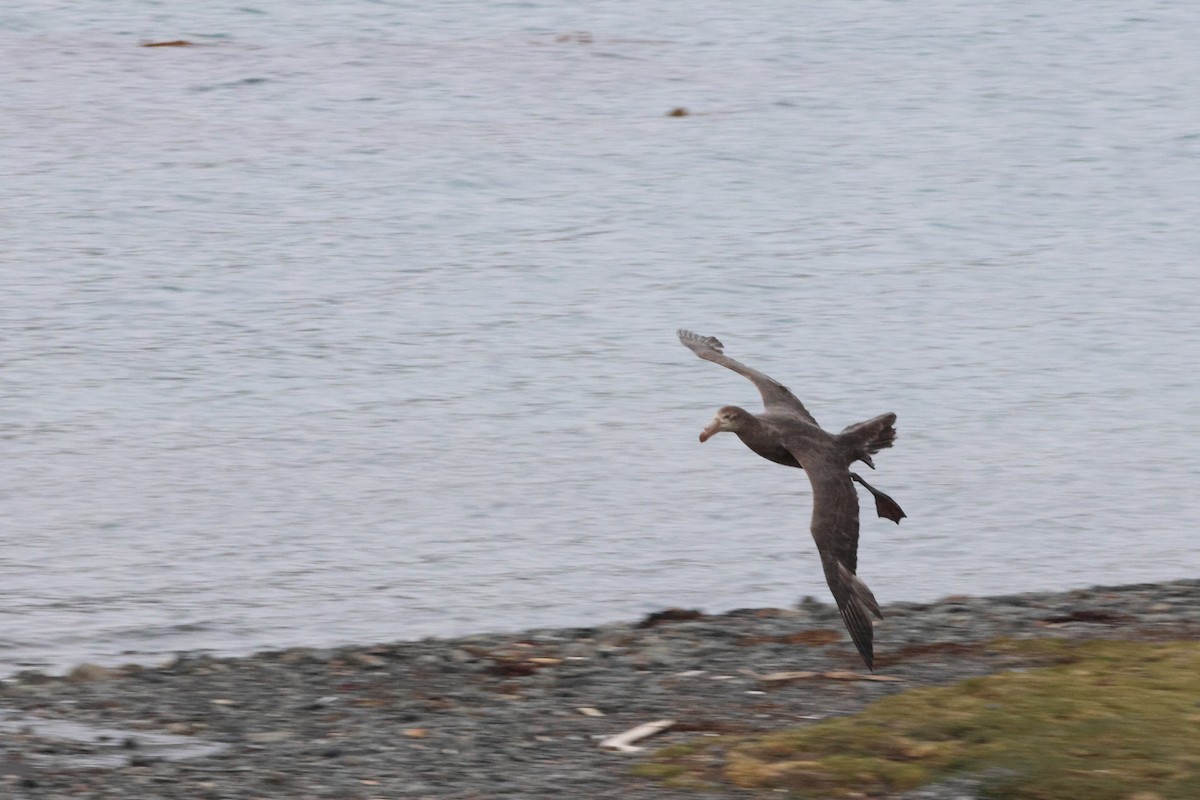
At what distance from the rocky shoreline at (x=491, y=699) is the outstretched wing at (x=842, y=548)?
0.42m

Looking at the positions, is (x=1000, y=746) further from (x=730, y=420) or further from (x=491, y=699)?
(x=491, y=699)

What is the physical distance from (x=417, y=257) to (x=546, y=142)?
3979 millimetres

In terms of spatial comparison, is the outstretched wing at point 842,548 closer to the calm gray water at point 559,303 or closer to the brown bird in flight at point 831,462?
the brown bird in flight at point 831,462

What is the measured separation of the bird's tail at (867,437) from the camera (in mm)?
8977

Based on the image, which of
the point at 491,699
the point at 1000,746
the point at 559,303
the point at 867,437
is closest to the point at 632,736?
the point at 491,699

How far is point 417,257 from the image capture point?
19172 millimetres

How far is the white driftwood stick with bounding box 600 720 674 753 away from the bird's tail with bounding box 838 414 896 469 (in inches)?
63.5

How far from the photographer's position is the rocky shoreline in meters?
7.59

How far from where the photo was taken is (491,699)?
8.80 meters

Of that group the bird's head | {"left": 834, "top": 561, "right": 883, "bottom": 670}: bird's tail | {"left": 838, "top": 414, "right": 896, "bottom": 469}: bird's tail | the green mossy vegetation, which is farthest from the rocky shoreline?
the bird's head

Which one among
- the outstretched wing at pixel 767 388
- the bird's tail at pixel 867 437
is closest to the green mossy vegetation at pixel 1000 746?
the bird's tail at pixel 867 437

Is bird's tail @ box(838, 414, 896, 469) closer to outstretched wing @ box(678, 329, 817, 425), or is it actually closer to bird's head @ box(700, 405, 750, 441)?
outstretched wing @ box(678, 329, 817, 425)

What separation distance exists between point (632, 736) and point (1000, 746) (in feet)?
4.92

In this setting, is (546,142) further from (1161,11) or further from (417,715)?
(417,715)
